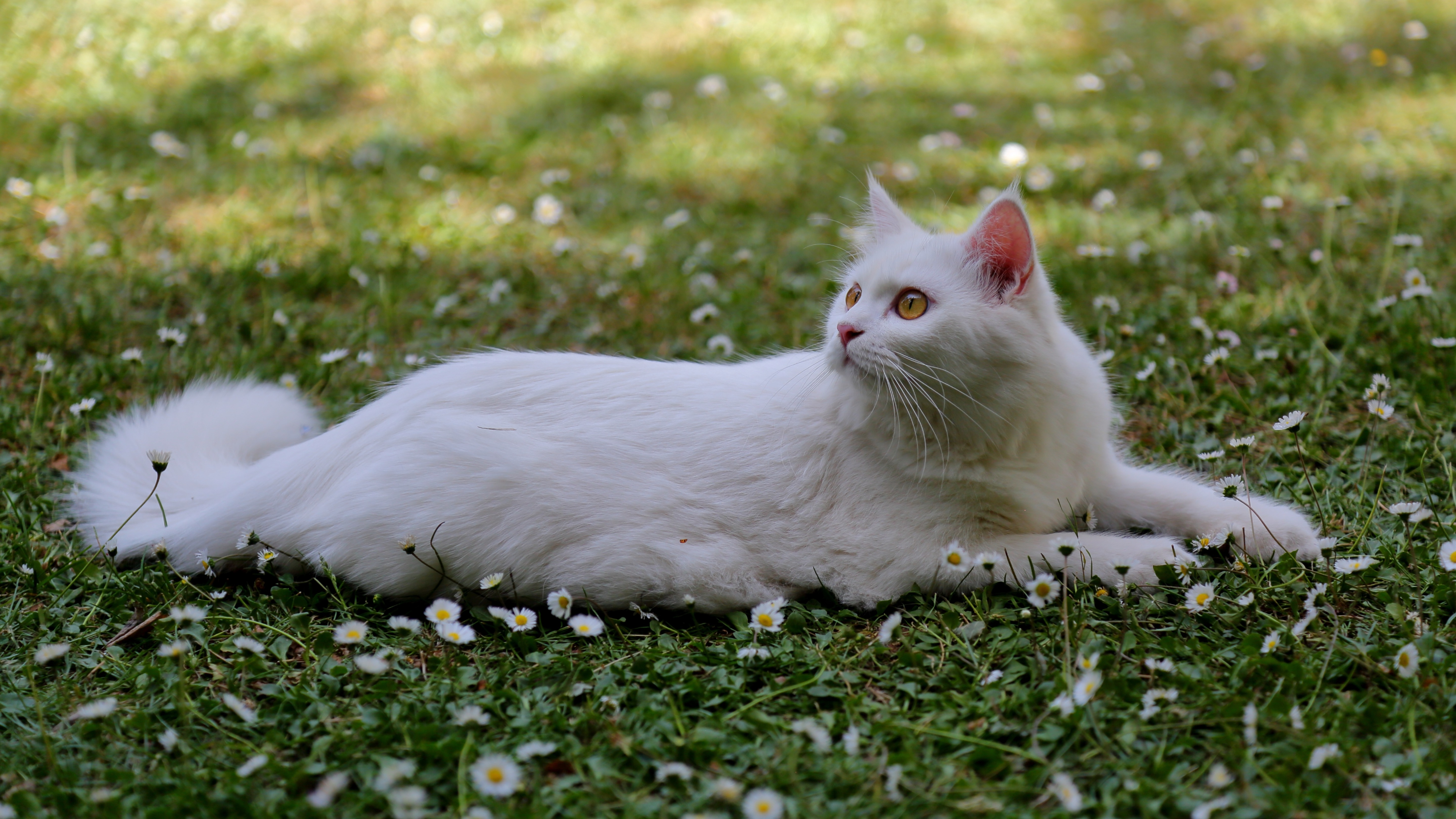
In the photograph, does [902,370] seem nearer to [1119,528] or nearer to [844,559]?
[844,559]

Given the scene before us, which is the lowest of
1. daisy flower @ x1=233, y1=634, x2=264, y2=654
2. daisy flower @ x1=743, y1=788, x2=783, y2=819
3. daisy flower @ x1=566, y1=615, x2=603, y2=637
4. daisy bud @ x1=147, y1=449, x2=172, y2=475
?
daisy flower @ x1=743, y1=788, x2=783, y2=819

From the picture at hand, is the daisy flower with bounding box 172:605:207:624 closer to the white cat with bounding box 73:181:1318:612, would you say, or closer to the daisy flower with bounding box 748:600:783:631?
the white cat with bounding box 73:181:1318:612

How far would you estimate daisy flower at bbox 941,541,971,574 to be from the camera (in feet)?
7.69

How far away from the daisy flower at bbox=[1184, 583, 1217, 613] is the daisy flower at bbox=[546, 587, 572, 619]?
1.37 metres

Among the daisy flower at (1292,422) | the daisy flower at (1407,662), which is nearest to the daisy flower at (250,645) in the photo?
the daisy flower at (1407,662)

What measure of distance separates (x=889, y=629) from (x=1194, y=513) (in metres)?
0.95

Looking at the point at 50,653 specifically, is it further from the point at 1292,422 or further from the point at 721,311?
the point at 1292,422

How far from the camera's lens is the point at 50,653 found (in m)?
2.13

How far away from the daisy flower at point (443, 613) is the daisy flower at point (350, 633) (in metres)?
0.14

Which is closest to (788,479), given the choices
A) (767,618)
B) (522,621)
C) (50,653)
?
(767,618)

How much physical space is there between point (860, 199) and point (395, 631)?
353cm

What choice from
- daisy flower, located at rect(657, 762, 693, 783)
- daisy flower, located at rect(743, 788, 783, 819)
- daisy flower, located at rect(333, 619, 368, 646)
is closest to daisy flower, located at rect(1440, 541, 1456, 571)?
daisy flower, located at rect(743, 788, 783, 819)

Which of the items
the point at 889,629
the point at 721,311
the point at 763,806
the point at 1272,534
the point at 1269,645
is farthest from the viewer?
the point at 721,311

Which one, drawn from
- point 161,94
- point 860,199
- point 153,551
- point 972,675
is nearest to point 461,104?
point 161,94
